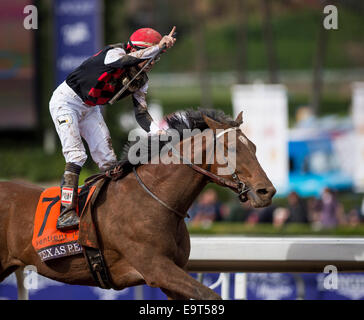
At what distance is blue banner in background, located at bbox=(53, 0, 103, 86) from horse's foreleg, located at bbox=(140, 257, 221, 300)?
9264mm

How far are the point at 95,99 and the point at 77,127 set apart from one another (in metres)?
0.25

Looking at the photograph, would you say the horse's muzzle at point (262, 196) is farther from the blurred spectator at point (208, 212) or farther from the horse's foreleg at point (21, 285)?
the blurred spectator at point (208, 212)

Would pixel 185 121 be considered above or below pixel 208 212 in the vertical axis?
above

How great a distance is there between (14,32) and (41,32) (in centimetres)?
200

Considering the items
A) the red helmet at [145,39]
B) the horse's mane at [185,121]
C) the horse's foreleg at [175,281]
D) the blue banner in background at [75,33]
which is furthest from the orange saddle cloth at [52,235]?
the blue banner in background at [75,33]

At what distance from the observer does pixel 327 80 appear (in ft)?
128

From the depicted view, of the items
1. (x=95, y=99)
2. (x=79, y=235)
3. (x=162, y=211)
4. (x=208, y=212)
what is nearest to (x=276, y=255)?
(x=162, y=211)

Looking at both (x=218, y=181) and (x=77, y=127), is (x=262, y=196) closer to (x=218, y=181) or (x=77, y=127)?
(x=218, y=181)

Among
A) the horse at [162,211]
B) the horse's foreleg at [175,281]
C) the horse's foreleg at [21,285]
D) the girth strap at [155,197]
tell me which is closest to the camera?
the horse's foreleg at [175,281]

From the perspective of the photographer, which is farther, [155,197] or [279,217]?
[279,217]

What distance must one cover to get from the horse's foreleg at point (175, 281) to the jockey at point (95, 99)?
69cm

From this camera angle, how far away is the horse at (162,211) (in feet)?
14.5

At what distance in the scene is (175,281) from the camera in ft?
14.3

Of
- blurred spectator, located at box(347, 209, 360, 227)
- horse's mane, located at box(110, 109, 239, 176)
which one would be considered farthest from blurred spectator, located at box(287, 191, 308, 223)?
horse's mane, located at box(110, 109, 239, 176)
